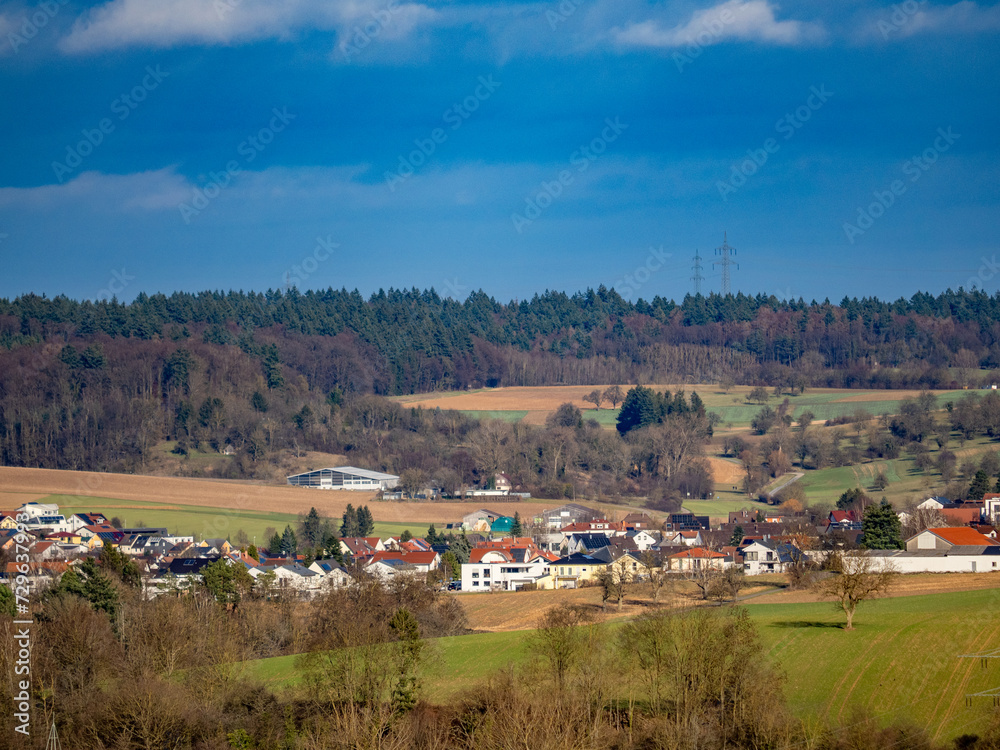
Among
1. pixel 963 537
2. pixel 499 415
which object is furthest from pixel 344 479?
pixel 963 537

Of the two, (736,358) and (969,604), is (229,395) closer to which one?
(736,358)

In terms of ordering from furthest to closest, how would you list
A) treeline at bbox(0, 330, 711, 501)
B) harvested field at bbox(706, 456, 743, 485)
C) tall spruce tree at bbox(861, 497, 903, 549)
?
treeline at bbox(0, 330, 711, 501), harvested field at bbox(706, 456, 743, 485), tall spruce tree at bbox(861, 497, 903, 549)

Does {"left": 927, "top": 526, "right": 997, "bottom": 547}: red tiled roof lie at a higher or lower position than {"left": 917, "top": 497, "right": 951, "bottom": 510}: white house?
higher

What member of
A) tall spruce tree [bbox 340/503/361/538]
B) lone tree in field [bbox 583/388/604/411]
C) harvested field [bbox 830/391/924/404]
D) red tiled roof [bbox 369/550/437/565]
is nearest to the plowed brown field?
lone tree in field [bbox 583/388/604/411]

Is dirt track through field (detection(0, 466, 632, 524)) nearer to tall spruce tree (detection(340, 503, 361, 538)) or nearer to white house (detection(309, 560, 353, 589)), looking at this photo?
tall spruce tree (detection(340, 503, 361, 538))

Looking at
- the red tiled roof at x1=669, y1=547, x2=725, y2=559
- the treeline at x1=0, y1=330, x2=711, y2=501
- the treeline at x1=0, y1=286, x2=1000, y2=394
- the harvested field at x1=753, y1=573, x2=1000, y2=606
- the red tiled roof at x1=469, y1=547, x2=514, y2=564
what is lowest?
the red tiled roof at x1=669, y1=547, x2=725, y2=559

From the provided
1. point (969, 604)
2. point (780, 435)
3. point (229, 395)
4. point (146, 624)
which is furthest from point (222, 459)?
point (969, 604)

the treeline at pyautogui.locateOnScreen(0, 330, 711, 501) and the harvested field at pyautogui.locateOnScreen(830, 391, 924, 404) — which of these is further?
the harvested field at pyautogui.locateOnScreen(830, 391, 924, 404)

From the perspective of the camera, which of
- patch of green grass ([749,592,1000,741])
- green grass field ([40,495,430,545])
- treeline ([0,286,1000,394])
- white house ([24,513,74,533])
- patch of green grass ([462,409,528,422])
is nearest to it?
patch of green grass ([749,592,1000,741])
